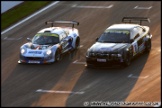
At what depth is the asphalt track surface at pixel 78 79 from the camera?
847 inches

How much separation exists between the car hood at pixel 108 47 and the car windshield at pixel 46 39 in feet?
7.88

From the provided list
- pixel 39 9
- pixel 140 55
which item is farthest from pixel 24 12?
pixel 140 55

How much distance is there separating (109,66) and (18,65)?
13.2 feet

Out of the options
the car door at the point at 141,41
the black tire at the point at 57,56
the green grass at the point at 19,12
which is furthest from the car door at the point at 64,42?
the green grass at the point at 19,12

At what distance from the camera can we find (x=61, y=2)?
38.3m

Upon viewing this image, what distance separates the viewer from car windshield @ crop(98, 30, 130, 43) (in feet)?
85.5

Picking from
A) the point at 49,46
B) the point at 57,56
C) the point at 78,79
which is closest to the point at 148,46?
the point at 57,56

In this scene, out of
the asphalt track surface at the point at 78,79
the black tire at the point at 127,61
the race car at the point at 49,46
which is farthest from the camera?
the race car at the point at 49,46

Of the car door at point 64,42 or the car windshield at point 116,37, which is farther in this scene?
the car door at point 64,42

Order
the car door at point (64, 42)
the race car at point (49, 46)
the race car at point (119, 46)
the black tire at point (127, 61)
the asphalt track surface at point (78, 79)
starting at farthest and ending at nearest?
the car door at point (64, 42), the race car at point (49, 46), the black tire at point (127, 61), the race car at point (119, 46), the asphalt track surface at point (78, 79)

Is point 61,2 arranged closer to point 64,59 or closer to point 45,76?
point 64,59

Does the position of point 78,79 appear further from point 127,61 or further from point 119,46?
point 119,46

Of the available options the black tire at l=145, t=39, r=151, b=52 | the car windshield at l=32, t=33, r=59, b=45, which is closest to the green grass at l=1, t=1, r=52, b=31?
the car windshield at l=32, t=33, r=59, b=45

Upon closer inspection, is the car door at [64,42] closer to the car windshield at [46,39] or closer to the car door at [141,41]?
the car windshield at [46,39]
